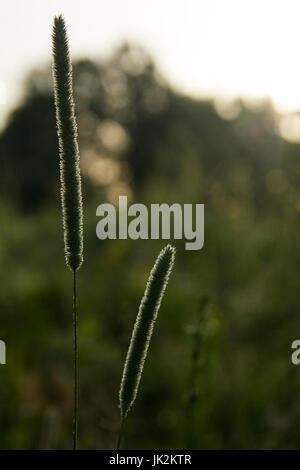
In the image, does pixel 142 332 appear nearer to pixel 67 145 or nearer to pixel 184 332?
pixel 67 145

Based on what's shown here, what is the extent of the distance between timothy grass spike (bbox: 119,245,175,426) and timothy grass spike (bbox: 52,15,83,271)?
77 mm

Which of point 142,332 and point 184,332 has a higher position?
point 184,332

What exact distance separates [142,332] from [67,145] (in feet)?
0.67

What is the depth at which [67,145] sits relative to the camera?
25.2 inches

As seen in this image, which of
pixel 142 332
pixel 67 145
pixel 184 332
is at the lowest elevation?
pixel 142 332

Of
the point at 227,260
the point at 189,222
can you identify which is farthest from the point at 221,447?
the point at 189,222

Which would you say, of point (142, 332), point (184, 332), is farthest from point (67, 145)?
point (184, 332)

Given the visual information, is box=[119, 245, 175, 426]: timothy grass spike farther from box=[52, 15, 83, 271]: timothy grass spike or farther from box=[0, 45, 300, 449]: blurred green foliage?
box=[0, 45, 300, 449]: blurred green foliage

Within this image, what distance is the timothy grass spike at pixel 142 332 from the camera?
0.63 metres

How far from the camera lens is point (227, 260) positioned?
5.42 meters

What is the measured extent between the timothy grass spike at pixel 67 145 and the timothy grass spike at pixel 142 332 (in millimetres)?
77

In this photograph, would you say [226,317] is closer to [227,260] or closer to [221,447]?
[227,260]

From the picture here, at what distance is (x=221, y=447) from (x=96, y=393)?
48.8 inches

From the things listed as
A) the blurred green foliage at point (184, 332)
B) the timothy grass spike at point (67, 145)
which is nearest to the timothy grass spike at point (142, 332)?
Answer: the timothy grass spike at point (67, 145)
